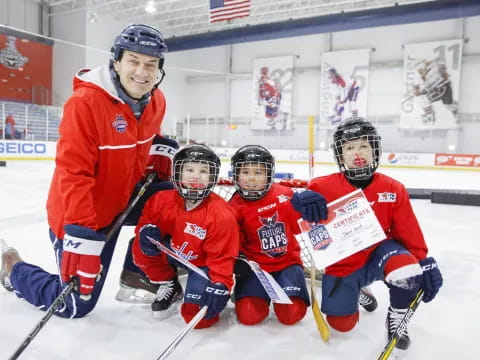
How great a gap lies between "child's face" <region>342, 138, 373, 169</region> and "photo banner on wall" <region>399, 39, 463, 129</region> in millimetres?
14516

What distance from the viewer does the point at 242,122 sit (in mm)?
18641

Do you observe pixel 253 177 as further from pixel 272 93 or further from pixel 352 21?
pixel 272 93

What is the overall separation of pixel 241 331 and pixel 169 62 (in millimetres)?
19223

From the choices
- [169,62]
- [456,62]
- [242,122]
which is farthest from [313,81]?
[169,62]

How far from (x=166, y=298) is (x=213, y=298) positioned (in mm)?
357

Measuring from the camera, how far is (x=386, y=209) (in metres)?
1.58

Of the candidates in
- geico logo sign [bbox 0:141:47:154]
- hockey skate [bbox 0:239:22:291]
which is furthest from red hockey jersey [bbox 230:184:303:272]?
geico logo sign [bbox 0:141:47:154]

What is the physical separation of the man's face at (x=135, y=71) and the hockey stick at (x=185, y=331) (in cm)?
92

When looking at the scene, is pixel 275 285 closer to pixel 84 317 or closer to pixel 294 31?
pixel 84 317

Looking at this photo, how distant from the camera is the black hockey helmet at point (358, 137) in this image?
5.01 feet

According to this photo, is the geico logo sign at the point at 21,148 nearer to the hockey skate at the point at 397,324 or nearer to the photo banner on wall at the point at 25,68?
the photo banner on wall at the point at 25,68

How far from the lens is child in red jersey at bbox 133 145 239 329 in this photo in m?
1.61

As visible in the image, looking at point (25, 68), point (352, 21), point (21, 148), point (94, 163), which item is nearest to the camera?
point (94, 163)

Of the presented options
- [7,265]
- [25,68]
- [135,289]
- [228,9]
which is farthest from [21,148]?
[135,289]
